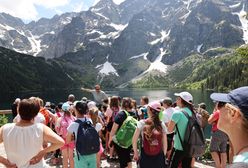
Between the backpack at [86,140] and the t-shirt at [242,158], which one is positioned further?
the backpack at [86,140]

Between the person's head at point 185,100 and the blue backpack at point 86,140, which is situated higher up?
the person's head at point 185,100

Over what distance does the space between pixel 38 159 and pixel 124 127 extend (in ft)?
12.5

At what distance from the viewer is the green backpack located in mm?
8477

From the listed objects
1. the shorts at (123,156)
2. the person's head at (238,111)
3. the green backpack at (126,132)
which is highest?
the person's head at (238,111)

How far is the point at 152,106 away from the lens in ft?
23.0

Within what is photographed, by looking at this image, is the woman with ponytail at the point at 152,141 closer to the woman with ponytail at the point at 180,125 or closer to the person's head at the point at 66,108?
the woman with ponytail at the point at 180,125

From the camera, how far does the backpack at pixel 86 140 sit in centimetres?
702

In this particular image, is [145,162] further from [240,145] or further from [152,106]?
[240,145]

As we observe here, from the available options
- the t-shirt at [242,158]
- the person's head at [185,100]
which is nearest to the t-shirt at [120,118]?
the person's head at [185,100]

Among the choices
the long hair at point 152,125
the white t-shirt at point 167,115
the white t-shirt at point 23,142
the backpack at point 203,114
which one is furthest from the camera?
the backpack at point 203,114

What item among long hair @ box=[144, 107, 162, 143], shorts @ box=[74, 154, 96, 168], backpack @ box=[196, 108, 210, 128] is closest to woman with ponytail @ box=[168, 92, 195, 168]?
long hair @ box=[144, 107, 162, 143]

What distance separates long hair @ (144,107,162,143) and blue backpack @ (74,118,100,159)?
3.74ft

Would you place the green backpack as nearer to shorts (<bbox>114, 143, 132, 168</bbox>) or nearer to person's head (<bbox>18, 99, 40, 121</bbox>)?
shorts (<bbox>114, 143, 132, 168</bbox>)

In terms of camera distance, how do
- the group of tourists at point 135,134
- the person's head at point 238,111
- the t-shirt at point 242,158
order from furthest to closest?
1. the group of tourists at point 135,134
2. the person's head at point 238,111
3. the t-shirt at point 242,158
